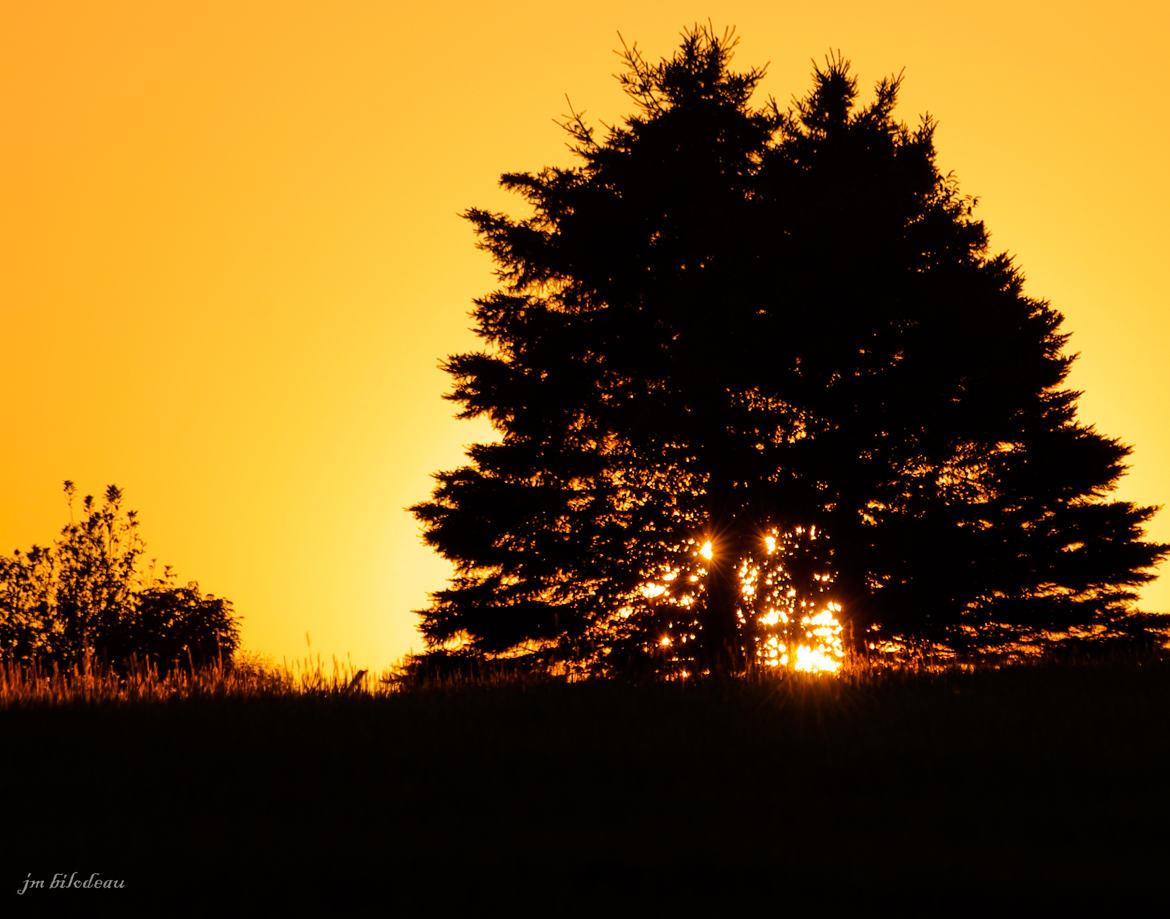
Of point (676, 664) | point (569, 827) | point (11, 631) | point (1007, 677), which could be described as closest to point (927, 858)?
point (569, 827)

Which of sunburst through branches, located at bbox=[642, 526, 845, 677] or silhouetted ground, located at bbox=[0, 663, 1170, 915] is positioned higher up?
sunburst through branches, located at bbox=[642, 526, 845, 677]

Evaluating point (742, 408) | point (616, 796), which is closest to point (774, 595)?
point (742, 408)

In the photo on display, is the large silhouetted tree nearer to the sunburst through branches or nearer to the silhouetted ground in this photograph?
the sunburst through branches

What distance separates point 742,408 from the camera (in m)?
20.7

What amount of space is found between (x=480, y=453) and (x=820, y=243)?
25.4ft

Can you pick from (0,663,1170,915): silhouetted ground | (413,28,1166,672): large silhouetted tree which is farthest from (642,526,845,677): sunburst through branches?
(0,663,1170,915): silhouetted ground

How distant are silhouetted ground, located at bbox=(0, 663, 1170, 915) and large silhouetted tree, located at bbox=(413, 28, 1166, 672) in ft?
29.4

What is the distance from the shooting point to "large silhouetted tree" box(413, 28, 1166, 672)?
20.9 metres

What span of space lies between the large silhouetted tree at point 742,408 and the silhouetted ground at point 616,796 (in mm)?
8959

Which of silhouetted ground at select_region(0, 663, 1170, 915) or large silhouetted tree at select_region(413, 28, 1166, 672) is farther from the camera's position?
large silhouetted tree at select_region(413, 28, 1166, 672)

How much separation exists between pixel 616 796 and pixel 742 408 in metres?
13.2

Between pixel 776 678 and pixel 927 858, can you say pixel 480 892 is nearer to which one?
pixel 927 858

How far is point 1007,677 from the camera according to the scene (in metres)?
12.0

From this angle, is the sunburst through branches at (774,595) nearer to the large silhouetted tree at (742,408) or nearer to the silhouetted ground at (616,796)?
the large silhouetted tree at (742,408)
